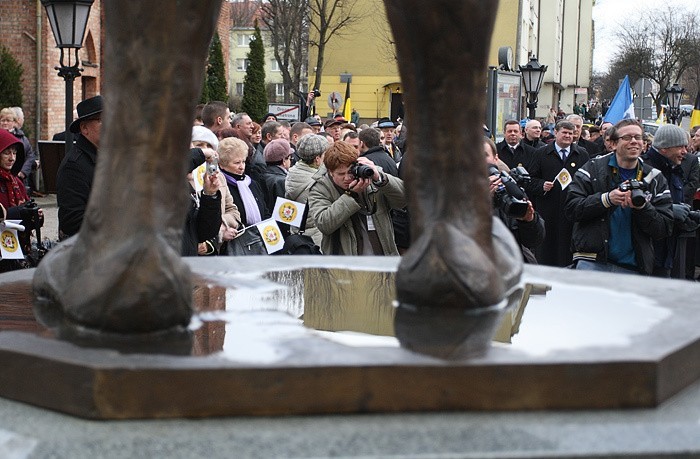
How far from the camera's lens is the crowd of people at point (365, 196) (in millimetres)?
5410

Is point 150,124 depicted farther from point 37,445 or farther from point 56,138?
point 56,138

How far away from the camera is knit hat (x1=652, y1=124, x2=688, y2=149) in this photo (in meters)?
8.54

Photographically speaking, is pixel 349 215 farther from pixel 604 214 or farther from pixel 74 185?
pixel 604 214

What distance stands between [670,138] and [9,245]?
5.01 m

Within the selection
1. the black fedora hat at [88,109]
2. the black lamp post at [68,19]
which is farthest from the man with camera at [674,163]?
the black lamp post at [68,19]

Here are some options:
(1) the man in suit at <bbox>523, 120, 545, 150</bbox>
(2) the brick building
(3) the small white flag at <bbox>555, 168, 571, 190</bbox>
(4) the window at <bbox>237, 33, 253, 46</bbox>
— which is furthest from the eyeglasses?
(4) the window at <bbox>237, 33, 253, 46</bbox>

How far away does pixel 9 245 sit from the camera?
5816mm

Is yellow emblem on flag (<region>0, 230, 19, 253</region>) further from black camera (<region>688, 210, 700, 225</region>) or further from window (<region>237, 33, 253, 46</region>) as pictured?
window (<region>237, 33, 253, 46</region>)

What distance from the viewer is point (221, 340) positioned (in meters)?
2.36

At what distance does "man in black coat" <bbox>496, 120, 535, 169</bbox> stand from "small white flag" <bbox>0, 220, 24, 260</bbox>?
20.8 ft

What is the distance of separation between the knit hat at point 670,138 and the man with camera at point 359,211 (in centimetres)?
364

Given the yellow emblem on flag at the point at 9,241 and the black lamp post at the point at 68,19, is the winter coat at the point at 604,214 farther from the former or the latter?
the black lamp post at the point at 68,19

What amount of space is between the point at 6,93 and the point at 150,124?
18.6m

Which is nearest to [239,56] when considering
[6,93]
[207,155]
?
[6,93]
